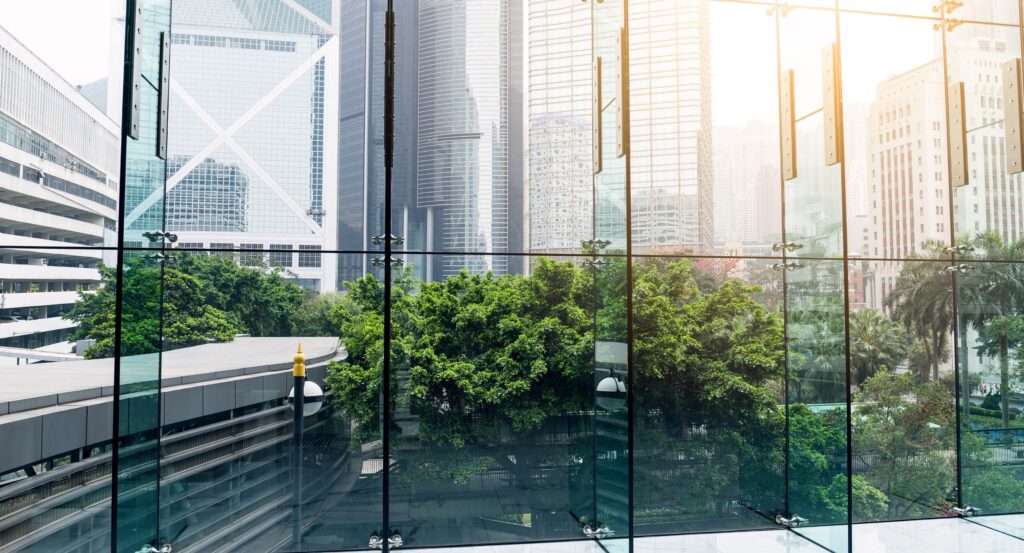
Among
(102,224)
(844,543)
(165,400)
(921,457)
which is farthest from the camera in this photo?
(921,457)

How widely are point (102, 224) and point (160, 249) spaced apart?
330cm

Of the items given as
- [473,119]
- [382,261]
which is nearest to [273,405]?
[382,261]

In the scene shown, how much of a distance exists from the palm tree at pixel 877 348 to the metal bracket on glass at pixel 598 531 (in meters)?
5.13

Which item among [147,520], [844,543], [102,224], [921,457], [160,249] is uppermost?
[102,224]

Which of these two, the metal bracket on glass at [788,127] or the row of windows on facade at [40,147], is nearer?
the metal bracket on glass at [788,127]

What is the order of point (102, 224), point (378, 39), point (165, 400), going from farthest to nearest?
1. point (102, 224)
2. point (378, 39)
3. point (165, 400)

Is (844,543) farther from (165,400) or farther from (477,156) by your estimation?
(165,400)

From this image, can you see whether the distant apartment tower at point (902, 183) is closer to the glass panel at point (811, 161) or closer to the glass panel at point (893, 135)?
the glass panel at point (893, 135)

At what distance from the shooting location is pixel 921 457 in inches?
320

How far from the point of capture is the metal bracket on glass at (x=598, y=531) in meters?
3.37

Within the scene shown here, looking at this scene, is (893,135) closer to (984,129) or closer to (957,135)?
(984,129)

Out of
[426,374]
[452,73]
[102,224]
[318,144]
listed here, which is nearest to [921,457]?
[426,374]

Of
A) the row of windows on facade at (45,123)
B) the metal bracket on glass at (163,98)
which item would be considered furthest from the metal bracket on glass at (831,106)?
the row of windows on facade at (45,123)

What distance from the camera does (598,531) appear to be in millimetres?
3447
